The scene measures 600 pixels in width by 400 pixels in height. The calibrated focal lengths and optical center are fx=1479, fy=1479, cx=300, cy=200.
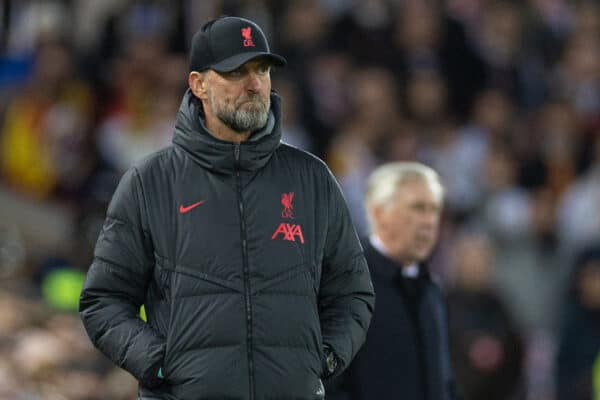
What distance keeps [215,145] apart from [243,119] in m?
0.11

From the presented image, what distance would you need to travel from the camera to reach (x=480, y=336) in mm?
9703

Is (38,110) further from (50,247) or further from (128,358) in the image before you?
(128,358)

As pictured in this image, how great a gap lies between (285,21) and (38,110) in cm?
243

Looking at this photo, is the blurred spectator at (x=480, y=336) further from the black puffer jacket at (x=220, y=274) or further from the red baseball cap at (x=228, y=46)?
the red baseball cap at (x=228, y=46)

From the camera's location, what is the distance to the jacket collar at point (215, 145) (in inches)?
174

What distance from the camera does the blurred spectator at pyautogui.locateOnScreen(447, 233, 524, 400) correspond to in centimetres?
962

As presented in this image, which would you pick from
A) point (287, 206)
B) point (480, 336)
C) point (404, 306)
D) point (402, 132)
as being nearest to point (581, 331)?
point (480, 336)

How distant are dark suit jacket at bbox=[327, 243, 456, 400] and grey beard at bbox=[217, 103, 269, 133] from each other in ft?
5.32

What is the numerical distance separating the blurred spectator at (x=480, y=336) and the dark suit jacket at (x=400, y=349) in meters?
3.59

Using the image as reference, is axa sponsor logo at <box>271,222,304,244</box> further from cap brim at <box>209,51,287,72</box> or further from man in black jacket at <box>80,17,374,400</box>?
cap brim at <box>209,51,287,72</box>

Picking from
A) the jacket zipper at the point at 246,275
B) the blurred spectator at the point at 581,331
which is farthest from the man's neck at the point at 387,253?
the blurred spectator at the point at 581,331

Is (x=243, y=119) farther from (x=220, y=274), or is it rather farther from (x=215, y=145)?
(x=220, y=274)

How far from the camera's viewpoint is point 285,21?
12.7 m

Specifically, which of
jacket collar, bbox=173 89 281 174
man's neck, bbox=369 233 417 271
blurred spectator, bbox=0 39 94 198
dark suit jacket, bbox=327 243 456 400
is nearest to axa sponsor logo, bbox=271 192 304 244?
jacket collar, bbox=173 89 281 174
